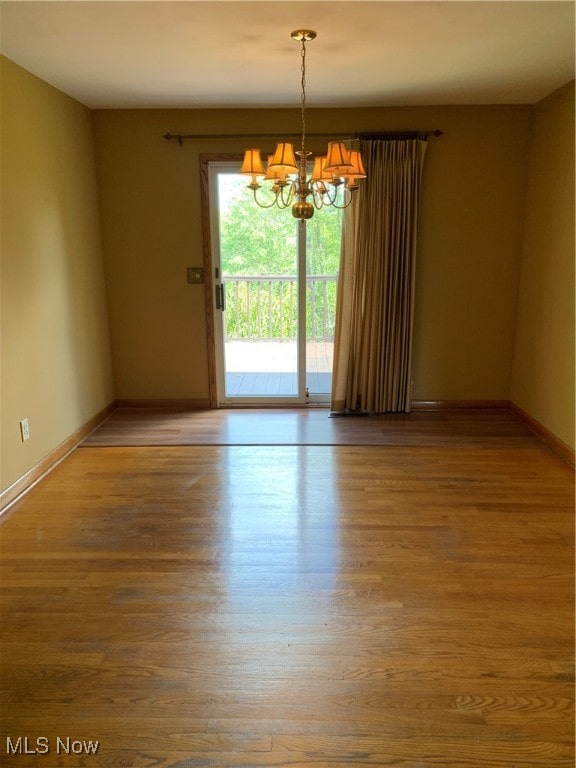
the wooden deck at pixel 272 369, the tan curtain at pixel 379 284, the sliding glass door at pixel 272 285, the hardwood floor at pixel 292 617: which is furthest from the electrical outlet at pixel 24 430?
the tan curtain at pixel 379 284

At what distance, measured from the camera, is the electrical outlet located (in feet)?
10.6

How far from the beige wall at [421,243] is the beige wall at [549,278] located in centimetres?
17

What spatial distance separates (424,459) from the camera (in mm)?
3723

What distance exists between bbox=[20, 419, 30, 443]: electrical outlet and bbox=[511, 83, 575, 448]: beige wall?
11.6 feet

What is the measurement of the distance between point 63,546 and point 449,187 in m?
3.82

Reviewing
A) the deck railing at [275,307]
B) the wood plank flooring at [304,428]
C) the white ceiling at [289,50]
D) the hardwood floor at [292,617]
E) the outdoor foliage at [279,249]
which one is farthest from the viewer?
the deck railing at [275,307]

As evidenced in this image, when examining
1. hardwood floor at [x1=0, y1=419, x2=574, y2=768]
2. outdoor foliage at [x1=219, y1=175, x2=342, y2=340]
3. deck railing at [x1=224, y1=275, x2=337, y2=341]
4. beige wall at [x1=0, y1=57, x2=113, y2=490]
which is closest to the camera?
hardwood floor at [x1=0, y1=419, x2=574, y2=768]

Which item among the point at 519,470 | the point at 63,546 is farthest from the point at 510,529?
the point at 63,546

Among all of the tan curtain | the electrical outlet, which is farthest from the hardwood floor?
the tan curtain

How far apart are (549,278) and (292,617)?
124 inches

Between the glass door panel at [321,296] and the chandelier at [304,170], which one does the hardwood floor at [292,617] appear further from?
the chandelier at [304,170]

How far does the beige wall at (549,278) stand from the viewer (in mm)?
3662

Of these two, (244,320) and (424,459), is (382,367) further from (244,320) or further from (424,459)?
(244,320)

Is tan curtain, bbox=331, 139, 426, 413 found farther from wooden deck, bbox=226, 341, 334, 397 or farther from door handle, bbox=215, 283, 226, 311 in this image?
door handle, bbox=215, 283, 226, 311
